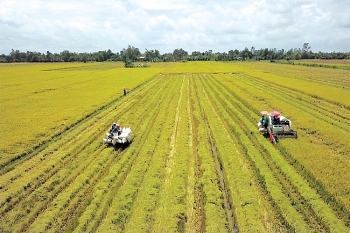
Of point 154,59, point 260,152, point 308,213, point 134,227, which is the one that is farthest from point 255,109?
point 154,59

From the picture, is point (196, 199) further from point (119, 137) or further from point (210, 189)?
point (119, 137)

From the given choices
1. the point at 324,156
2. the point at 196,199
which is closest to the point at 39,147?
the point at 196,199

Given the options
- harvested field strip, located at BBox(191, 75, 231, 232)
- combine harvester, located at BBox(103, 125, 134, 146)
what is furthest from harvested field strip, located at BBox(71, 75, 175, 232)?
harvested field strip, located at BBox(191, 75, 231, 232)

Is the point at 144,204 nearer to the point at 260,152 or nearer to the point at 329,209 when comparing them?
the point at 329,209

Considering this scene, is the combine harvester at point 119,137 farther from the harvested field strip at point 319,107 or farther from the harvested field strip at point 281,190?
the harvested field strip at point 319,107

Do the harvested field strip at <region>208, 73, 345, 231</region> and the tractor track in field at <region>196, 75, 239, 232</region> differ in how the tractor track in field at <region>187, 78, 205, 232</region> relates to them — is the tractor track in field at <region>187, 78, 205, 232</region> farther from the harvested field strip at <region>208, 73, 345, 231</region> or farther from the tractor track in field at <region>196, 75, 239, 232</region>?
the harvested field strip at <region>208, 73, 345, 231</region>

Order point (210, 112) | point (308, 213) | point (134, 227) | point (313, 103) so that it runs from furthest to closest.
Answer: point (313, 103)
point (210, 112)
point (308, 213)
point (134, 227)

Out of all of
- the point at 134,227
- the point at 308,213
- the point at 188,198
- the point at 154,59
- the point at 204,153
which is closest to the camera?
the point at 134,227

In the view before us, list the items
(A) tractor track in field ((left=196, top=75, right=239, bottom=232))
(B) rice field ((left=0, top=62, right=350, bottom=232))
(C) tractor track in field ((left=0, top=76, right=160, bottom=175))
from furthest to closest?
(C) tractor track in field ((left=0, top=76, right=160, bottom=175)), (B) rice field ((left=0, top=62, right=350, bottom=232)), (A) tractor track in field ((left=196, top=75, right=239, bottom=232))
